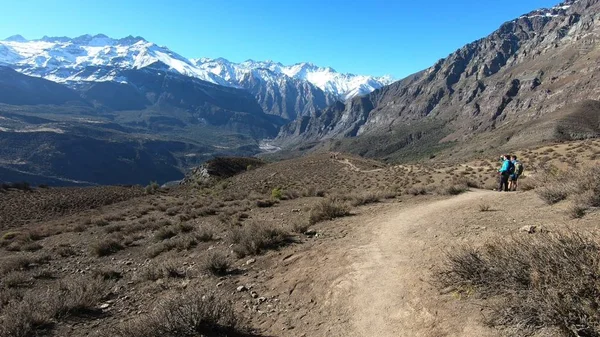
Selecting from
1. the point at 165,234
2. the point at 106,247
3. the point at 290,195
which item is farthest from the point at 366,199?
the point at 106,247

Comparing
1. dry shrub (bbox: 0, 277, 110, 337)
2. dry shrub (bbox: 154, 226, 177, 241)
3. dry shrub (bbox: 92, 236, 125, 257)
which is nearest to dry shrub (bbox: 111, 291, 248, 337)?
dry shrub (bbox: 0, 277, 110, 337)

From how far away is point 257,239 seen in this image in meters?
11.5

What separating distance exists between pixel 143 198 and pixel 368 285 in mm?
35629

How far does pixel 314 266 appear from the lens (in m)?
9.36

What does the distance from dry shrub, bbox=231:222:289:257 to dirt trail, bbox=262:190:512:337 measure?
1.49 meters

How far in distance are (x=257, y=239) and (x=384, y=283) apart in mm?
4977

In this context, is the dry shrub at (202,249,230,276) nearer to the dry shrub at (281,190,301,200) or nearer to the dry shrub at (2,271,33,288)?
the dry shrub at (2,271,33,288)

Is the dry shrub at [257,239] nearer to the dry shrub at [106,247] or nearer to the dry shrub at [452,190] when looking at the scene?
the dry shrub at [106,247]

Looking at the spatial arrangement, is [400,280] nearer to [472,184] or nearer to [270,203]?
[270,203]

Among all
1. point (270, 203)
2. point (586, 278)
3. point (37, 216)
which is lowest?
point (37, 216)

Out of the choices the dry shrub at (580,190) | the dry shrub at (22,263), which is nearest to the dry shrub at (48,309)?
the dry shrub at (22,263)

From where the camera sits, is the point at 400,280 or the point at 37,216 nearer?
the point at 400,280

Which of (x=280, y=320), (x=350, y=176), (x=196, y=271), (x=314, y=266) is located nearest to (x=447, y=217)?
(x=314, y=266)

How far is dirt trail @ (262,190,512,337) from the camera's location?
5922mm
